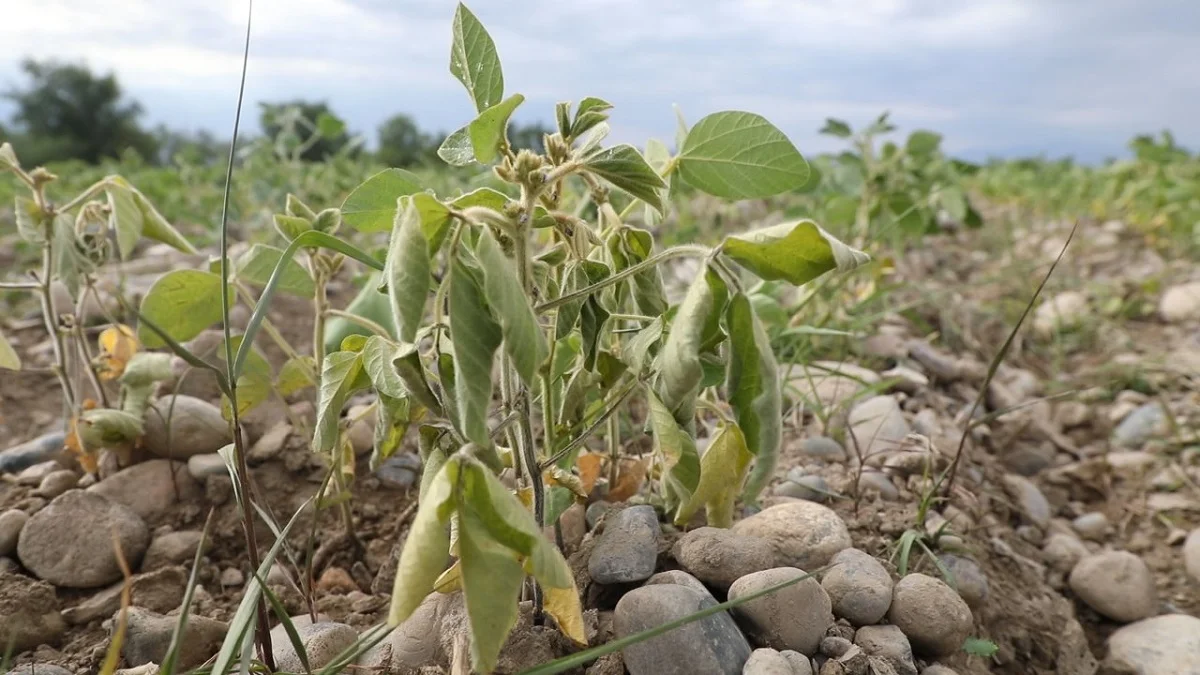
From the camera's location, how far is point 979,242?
15.6 ft

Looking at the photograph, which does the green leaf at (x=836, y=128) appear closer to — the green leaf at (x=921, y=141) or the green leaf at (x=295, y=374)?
the green leaf at (x=921, y=141)

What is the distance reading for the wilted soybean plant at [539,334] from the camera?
0.81m

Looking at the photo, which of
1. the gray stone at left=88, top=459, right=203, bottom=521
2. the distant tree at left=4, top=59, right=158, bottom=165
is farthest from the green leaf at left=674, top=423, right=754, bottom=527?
the distant tree at left=4, top=59, right=158, bottom=165

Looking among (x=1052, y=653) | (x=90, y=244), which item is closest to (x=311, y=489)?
(x=90, y=244)

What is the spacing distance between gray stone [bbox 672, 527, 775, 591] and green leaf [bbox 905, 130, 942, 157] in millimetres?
2224

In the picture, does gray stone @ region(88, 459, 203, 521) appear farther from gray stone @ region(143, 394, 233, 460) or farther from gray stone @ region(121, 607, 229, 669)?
gray stone @ region(121, 607, 229, 669)

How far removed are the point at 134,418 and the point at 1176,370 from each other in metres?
2.88

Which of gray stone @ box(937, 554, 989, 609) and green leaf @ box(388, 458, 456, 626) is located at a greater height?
green leaf @ box(388, 458, 456, 626)

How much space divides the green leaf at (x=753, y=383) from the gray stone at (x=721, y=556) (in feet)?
0.94

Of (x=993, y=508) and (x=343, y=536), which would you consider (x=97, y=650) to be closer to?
(x=343, y=536)

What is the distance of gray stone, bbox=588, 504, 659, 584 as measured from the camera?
1.15 meters

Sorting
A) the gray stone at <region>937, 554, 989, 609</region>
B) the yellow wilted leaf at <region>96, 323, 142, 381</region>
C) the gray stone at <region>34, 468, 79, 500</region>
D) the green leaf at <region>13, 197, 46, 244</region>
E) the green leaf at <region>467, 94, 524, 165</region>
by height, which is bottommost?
the gray stone at <region>937, 554, 989, 609</region>

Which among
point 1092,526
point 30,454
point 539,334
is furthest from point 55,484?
point 1092,526

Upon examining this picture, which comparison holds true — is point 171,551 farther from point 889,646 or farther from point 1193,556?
point 1193,556
